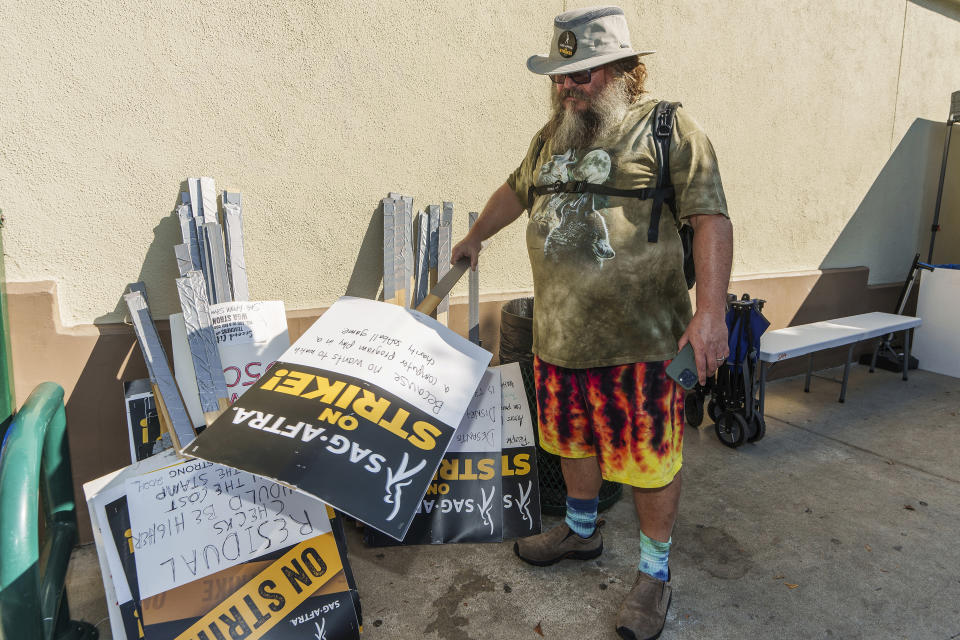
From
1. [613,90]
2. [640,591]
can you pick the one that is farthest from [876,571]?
[613,90]

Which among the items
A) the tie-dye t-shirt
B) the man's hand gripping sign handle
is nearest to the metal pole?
the tie-dye t-shirt

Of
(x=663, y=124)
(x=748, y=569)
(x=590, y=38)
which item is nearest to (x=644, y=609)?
(x=748, y=569)

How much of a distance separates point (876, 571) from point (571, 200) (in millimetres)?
2030

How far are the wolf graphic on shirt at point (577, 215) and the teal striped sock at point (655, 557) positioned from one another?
1053mm

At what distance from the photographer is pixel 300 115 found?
108 inches

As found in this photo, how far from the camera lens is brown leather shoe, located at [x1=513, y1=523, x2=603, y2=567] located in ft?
7.88

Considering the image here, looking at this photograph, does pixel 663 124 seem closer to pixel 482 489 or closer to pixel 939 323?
pixel 482 489

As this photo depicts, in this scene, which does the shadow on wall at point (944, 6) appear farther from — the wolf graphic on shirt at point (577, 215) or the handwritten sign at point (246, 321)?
the handwritten sign at point (246, 321)

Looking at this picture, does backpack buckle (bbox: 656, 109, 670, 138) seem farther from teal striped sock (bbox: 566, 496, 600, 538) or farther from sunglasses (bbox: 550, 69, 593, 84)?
teal striped sock (bbox: 566, 496, 600, 538)

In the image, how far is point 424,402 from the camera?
1.71 m

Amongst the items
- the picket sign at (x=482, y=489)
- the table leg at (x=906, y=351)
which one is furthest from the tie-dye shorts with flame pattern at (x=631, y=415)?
the table leg at (x=906, y=351)

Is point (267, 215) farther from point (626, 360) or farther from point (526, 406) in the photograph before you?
point (626, 360)

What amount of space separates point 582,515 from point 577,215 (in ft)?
4.14

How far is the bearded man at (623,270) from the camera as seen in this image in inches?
71.3
